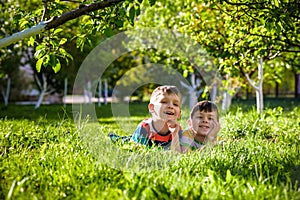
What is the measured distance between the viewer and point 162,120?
422cm

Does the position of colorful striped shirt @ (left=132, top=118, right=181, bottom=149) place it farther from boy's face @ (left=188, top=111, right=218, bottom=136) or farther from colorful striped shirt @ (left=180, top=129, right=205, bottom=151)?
boy's face @ (left=188, top=111, right=218, bottom=136)

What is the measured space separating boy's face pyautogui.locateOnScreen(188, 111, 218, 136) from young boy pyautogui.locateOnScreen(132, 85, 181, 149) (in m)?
0.19

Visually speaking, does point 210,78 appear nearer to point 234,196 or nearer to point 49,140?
point 49,140

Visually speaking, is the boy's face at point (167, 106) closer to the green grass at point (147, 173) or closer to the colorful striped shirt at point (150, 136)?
the colorful striped shirt at point (150, 136)

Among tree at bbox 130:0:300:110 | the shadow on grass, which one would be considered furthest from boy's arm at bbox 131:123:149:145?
the shadow on grass

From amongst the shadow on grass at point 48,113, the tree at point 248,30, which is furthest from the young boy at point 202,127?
the shadow on grass at point 48,113

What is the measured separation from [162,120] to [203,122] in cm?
43

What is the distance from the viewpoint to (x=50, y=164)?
3.01m

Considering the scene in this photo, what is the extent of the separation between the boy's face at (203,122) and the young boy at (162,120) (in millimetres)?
193

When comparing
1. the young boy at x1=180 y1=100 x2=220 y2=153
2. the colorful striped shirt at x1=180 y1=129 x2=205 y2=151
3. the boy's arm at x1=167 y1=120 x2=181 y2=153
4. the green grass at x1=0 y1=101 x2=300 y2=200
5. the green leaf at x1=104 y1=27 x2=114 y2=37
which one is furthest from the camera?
the young boy at x1=180 y1=100 x2=220 y2=153

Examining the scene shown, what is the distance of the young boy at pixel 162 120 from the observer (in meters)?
4.18

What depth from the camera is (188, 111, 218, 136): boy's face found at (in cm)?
416

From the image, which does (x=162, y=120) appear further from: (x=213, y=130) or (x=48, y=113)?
(x=48, y=113)

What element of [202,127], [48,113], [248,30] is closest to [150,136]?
[202,127]
